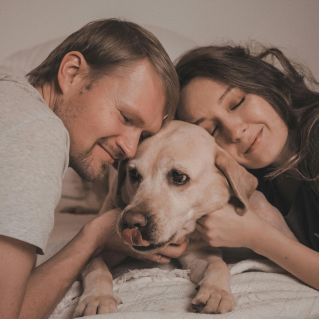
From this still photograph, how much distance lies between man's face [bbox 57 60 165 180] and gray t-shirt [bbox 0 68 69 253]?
0.29m

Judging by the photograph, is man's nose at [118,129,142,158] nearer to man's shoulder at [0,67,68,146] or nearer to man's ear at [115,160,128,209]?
man's ear at [115,160,128,209]

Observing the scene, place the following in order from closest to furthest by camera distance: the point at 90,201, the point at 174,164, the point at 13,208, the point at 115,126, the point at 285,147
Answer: the point at 13,208 → the point at 115,126 → the point at 174,164 → the point at 285,147 → the point at 90,201

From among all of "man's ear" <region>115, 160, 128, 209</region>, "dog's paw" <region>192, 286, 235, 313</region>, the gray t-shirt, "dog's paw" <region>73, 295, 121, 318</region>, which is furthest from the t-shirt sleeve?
"man's ear" <region>115, 160, 128, 209</region>

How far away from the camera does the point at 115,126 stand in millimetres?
1701

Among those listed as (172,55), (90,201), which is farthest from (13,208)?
(172,55)

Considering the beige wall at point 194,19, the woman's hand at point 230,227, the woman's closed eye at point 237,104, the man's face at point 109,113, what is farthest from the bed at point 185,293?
the beige wall at point 194,19

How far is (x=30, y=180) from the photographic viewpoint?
4.03 feet

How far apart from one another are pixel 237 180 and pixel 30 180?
0.91m

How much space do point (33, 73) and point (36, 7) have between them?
1.62m

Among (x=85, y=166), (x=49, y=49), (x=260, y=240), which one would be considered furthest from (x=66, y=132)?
(x=49, y=49)

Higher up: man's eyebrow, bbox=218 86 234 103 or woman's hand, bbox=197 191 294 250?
man's eyebrow, bbox=218 86 234 103

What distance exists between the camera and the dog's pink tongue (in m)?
1.62

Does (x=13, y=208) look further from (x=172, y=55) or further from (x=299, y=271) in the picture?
(x=172, y=55)

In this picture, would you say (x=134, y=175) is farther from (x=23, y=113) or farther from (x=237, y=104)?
(x=23, y=113)
